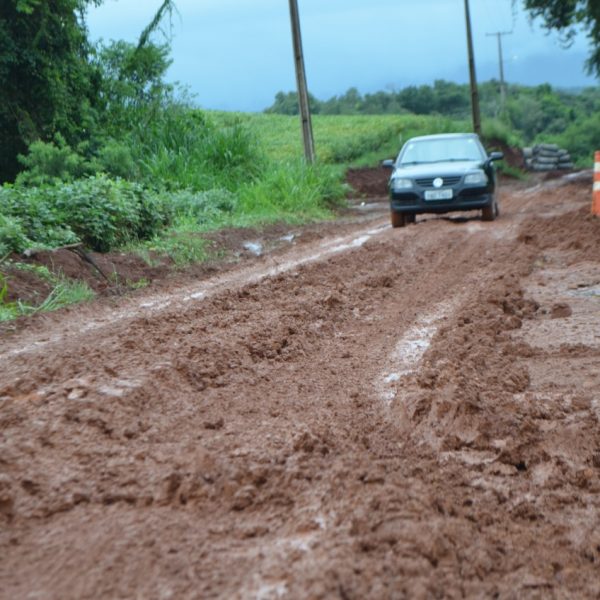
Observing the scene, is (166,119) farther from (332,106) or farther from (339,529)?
(332,106)

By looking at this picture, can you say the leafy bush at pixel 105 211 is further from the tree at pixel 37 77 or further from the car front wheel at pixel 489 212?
the tree at pixel 37 77

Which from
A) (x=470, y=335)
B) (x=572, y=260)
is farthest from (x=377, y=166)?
(x=470, y=335)

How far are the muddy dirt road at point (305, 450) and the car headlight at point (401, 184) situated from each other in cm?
730

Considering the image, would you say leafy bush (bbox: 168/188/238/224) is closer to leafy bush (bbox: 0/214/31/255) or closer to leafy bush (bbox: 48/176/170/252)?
leafy bush (bbox: 48/176/170/252)

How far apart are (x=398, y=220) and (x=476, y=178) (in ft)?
5.01

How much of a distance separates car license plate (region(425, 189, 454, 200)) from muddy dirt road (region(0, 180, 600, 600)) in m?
7.18

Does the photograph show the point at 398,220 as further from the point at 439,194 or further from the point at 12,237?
the point at 12,237

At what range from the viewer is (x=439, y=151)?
52.0 ft

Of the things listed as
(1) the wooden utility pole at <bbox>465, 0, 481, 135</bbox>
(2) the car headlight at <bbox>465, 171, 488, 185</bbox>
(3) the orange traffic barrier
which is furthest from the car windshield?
(1) the wooden utility pole at <bbox>465, 0, 481, 135</bbox>

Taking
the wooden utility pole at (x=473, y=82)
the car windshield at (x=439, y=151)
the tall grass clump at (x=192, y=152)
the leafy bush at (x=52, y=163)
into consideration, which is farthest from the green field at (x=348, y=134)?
the car windshield at (x=439, y=151)

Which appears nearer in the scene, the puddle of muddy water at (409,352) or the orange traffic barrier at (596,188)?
the puddle of muddy water at (409,352)

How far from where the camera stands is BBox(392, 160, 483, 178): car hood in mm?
14750

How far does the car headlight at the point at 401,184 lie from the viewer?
14.8 metres

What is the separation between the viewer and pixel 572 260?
9.77 metres
